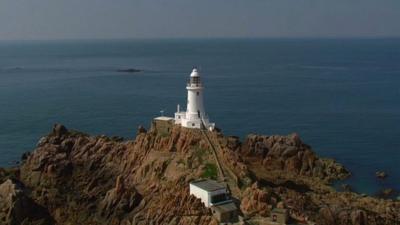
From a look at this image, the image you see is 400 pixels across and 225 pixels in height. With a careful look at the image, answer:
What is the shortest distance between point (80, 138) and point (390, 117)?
60.4 metres

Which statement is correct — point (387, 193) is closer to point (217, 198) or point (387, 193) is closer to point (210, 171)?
point (210, 171)

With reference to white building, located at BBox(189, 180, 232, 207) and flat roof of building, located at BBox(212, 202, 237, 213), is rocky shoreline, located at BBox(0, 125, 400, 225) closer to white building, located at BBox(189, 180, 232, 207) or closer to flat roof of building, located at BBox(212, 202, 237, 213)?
white building, located at BBox(189, 180, 232, 207)

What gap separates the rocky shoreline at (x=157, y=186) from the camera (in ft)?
124

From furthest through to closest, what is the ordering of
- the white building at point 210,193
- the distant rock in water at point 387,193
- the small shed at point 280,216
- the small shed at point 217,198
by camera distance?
the distant rock in water at point 387,193
the white building at point 210,193
the small shed at point 217,198
the small shed at point 280,216

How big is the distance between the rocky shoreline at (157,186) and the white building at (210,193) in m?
0.59

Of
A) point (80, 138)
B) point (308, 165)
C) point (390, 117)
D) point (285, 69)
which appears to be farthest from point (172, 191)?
point (285, 69)

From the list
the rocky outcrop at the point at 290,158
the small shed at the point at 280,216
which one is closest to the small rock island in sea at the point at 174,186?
the small shed at the point at 280,216

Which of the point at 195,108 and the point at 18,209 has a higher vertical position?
the point at 195,108

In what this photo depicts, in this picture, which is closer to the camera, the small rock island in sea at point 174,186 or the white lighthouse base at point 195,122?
the small rock island in sea at point 174,186

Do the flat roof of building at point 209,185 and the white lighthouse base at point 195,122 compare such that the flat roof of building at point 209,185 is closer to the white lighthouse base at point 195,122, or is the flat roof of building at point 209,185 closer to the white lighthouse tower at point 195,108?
the white lighthouse base at point 195,122

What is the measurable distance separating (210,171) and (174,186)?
3124mm

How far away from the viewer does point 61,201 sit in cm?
4744

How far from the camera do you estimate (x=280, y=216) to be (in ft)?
110

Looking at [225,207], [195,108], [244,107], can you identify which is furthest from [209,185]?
[244,107]
